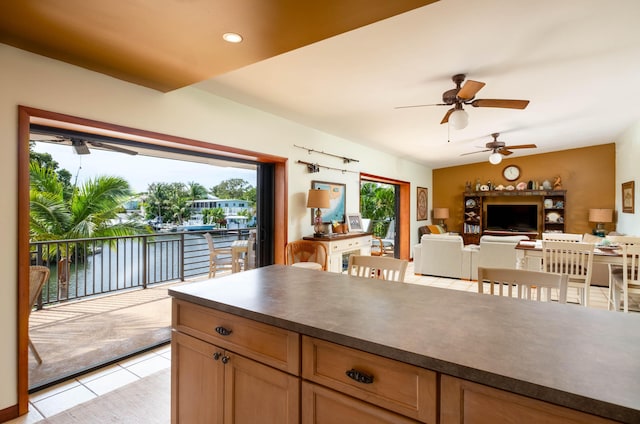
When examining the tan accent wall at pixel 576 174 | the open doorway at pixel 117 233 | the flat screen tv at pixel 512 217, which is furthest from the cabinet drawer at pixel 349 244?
the tan accent wall at pixel 576 174

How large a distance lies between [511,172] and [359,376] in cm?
920

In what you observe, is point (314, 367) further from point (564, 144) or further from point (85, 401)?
point (564, 144)

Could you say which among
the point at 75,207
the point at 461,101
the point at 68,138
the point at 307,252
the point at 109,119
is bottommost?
the point at 307,252

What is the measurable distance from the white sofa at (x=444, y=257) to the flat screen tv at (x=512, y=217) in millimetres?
3387

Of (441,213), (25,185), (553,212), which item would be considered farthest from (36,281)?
(553,212)

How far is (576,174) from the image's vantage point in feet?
25.8

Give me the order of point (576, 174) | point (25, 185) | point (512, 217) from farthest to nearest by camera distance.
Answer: point (512, 217)
point (576, 174)
point (25, 185)

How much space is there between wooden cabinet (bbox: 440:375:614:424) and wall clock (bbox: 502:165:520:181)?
9154 millimetres

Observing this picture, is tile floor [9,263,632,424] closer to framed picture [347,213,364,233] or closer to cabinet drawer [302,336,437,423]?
cabinet drawer [302,336,437,423]

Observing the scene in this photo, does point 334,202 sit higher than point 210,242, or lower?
higher

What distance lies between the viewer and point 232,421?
138cm

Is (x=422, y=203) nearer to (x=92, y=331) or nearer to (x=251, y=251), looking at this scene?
(x=251, y=251)

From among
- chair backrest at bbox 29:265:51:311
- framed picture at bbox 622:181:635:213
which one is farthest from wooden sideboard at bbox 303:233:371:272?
framed picture at bbox 622:181:635:213

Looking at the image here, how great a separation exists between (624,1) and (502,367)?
2.77 m
